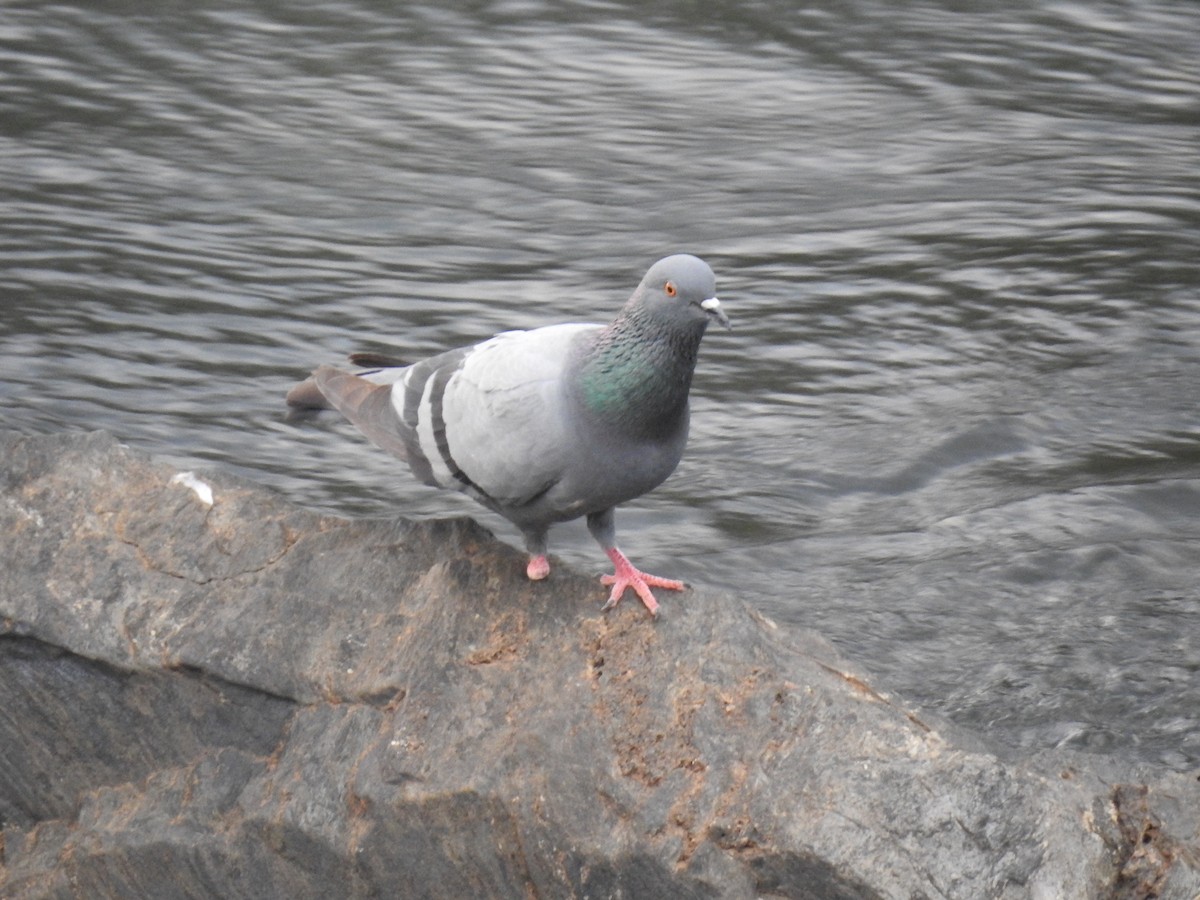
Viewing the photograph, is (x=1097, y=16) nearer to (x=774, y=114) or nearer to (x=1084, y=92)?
(x=1084, y=92)

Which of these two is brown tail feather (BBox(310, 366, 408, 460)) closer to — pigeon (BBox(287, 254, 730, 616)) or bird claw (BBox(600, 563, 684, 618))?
pigeon (BBox(287, 254, 730, 616))

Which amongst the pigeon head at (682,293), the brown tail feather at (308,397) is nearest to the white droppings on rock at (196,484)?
the brown tail feather at (308,397)

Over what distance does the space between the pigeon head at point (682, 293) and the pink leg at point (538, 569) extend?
0.85m

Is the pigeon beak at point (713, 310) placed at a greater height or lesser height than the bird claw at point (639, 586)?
greater

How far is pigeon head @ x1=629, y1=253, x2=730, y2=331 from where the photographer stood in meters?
4.07

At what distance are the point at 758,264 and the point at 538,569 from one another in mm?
5279

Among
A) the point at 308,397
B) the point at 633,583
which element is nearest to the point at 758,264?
the point at 308,397

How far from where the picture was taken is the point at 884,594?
6.45m

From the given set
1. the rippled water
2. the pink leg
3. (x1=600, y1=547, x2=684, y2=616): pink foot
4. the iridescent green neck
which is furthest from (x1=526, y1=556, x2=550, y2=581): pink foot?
the rippled water

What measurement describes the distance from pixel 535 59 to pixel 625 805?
8999 millimetres

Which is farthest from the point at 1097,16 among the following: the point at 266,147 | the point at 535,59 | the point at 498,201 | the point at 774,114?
the point at 266,147

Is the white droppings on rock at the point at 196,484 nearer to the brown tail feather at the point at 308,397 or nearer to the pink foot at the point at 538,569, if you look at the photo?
the brown tail feather at the point at 308,397

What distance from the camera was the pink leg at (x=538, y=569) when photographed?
4586 millimetres

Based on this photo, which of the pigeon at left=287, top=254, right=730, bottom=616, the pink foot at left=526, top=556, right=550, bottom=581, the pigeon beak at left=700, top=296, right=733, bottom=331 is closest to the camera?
the pigeon beak at left=700, top=296, right=733, bottom=331
